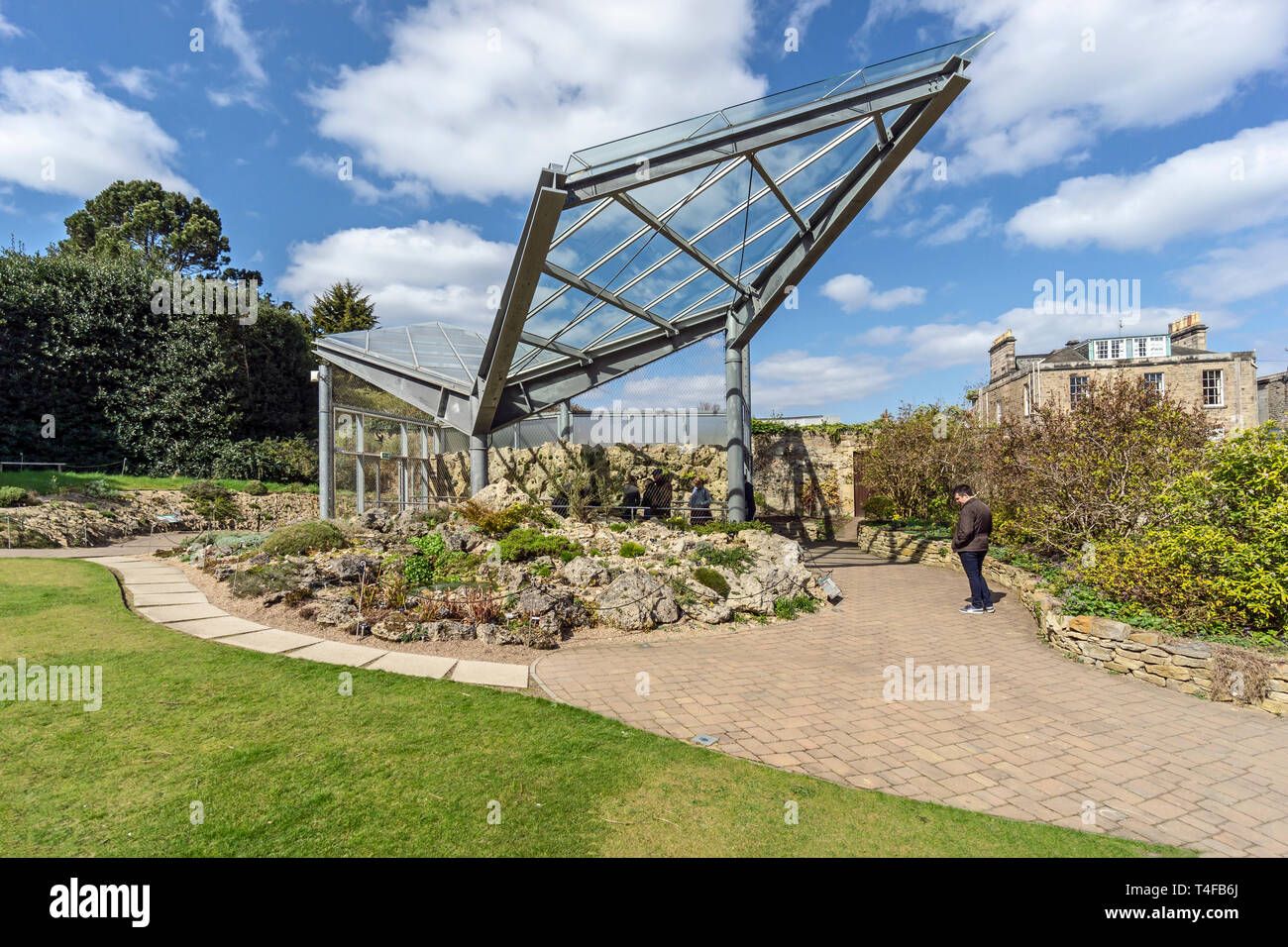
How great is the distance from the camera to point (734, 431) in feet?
42.6

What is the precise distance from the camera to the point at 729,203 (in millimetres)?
10156

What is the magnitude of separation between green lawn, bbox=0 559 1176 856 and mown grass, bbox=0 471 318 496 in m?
16.1

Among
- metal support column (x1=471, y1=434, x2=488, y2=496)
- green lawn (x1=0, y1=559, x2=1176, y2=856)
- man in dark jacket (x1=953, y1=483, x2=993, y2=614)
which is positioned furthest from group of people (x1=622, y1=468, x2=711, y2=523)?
green lawn (x1=0, y1=559, x2=1176, y2=856)

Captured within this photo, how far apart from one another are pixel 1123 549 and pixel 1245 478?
138cm

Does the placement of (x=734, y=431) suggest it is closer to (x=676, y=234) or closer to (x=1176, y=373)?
(x=676, y=234)

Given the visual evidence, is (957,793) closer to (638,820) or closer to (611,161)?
(638,820)

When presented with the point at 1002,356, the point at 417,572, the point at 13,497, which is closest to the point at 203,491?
the point at 13,497

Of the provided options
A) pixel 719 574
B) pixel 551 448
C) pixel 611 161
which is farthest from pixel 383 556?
pixel 551 448

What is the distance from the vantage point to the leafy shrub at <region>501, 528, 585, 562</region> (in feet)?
30.2

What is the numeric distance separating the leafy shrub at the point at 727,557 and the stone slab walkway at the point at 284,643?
13.3 ft

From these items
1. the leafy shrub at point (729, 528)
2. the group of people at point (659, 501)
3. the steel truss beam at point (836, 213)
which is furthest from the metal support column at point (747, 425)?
the leafy shrub at point (729, 528)

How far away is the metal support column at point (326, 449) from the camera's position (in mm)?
15500

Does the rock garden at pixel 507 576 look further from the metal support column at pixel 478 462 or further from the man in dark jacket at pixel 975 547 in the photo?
the metal support column at pixel 478 462
